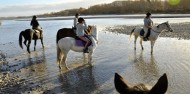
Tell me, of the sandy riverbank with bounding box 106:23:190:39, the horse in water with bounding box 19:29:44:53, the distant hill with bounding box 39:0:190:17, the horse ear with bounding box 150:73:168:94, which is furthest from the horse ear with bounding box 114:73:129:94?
the distant hill with bounding box 39:0:190:17

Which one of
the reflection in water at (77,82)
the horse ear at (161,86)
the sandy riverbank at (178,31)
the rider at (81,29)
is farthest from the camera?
the sandy riverbank at (178,31)

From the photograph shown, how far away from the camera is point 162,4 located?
237 feet

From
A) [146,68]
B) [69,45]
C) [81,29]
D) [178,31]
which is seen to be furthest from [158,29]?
[178,31]

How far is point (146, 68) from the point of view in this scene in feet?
38.3

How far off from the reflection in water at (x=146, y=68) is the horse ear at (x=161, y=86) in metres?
8.00

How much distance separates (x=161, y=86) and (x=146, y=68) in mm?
9830

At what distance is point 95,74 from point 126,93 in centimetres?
885

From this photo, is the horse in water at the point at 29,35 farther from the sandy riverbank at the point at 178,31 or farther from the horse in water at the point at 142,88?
the horse in water at the point at 142,88

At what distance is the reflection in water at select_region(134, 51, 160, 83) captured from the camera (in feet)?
34.0

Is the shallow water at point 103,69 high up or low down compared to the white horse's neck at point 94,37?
down

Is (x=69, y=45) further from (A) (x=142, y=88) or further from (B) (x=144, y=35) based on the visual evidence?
(A) (x=142, y=88)

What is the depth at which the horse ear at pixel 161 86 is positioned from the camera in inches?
76.4

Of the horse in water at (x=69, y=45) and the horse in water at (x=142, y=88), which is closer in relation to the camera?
the horse in water at (x=142, y=88)

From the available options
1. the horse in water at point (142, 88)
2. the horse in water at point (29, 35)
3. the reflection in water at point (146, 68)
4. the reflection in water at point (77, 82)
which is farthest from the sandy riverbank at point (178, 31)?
the horse in water at point (142, 88)
